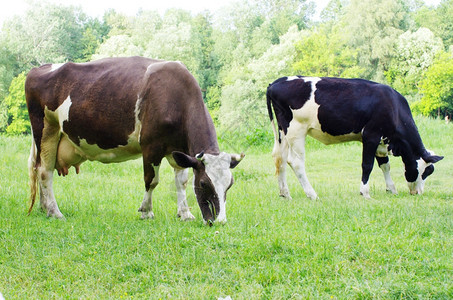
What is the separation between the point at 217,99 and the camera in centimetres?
4816

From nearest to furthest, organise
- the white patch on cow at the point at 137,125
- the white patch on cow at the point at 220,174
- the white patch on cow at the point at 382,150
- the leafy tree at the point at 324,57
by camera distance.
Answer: the white patch on cow at the point at 220,174, the white patch on cow at the point at 137,125, the white patch on cow at the point at 382,150, the leafy tree at the point at 324,57

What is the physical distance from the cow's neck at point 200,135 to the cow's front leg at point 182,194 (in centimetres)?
82

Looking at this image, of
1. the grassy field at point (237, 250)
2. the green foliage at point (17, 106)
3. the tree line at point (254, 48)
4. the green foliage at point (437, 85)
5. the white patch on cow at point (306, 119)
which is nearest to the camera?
the grassy field at point (237, 250)

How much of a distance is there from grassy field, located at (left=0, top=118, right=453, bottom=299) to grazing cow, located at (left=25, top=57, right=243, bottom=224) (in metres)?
0.52

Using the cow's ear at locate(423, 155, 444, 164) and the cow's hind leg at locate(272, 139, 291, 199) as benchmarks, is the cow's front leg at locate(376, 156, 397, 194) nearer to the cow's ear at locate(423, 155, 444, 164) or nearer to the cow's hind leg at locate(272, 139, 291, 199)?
the cow's ear at locate(423, 155, 444, 164)

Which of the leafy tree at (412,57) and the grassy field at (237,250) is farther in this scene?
the leafy tree at (412,57)

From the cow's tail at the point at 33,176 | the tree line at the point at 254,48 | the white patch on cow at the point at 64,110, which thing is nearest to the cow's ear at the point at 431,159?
the white patch on cow at the point at 64,110

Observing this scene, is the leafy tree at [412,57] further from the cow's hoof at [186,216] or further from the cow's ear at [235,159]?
the cow's ear at [235,159]

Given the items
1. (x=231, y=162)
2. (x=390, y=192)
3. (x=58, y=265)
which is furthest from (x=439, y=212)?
(x=58, y=265)

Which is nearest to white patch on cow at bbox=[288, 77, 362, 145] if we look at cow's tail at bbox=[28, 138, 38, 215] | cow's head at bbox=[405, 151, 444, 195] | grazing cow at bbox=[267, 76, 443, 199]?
grazing cow at bbox=[267, 76, 443, 199]

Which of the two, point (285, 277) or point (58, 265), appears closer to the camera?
point (285, 277)

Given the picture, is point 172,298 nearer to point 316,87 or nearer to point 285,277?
point 285,277

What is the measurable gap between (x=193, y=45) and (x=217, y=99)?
5.97 meters

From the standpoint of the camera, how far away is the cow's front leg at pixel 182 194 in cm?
691
